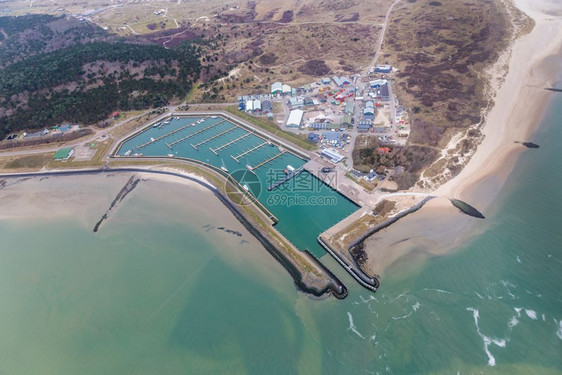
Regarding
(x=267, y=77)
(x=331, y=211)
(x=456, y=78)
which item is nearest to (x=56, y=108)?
(x=267, y=77)

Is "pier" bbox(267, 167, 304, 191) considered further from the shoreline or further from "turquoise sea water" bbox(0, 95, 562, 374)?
the shoreline

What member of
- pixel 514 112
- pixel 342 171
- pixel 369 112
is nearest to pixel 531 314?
pixel 342 171

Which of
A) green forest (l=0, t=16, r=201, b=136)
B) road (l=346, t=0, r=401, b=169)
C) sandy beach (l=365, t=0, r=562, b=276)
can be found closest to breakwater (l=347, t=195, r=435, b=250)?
sandy beach (l=365, t=0, r=562, b=276)

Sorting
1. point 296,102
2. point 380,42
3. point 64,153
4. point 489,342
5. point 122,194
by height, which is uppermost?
point 380,42

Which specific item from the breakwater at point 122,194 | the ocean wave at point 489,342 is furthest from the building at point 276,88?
the ocean wave at point 489,342

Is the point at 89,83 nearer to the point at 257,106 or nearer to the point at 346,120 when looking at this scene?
the point at 257,106

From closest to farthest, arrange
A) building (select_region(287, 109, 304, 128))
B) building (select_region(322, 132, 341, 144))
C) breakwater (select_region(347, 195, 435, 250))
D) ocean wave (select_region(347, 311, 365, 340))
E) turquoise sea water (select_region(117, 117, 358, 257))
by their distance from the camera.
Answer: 1. ocean wave (select_region(347, 311, 365, 340))
2. breakwater (select_region(347, 195, 435, 250))
3. turquoise sea water (select_region(117, 117, 358, 257))
4. building (select_region(322, 132, 341, 144))
5. building (select_region(287, 109, 304, 128))

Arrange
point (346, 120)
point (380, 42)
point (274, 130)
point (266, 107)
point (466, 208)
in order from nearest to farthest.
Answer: point (466, 208) < point (346, 120) < point (274, 130) < point (266, 107) < point (380, 42)
